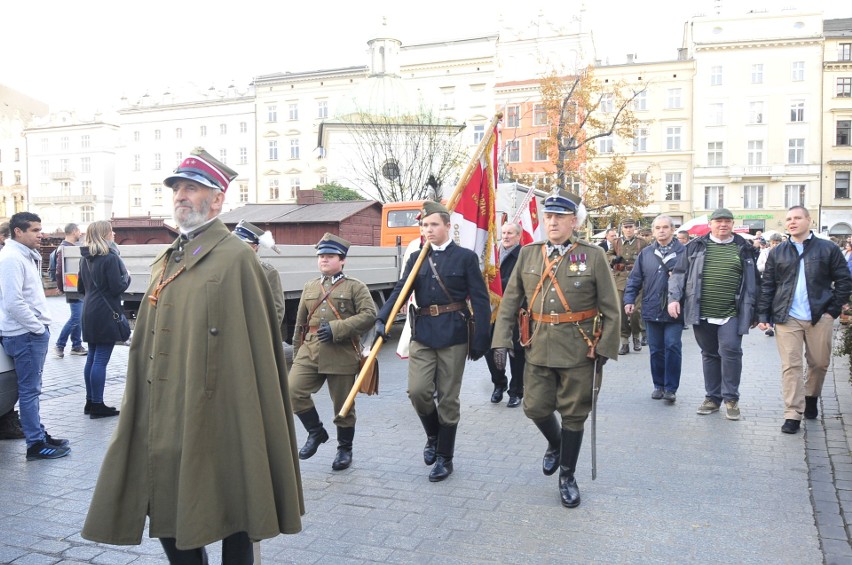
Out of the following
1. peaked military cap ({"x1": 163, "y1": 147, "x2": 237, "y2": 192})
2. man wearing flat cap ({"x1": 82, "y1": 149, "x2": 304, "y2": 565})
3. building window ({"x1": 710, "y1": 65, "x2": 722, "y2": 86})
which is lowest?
man wearing flat cap ({"x1": 82, "y1": 149, "x2": 304, "y2": 565})

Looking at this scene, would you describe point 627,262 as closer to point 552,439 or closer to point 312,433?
point 552,439

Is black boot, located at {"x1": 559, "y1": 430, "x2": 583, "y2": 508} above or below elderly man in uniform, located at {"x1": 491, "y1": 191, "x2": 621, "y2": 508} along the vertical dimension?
below

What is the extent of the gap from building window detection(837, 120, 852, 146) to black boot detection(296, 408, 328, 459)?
56.4m

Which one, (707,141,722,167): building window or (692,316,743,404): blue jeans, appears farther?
(707,141,722,167): building window

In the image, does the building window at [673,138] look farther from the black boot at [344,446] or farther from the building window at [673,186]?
the black boot at [344,446]

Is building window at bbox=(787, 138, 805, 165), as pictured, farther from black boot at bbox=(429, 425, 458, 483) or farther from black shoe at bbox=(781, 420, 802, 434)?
black boot at bbox=(429, 425, 458, 483)

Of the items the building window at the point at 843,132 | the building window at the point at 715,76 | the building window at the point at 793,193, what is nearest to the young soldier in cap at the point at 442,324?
the building window at the point at 793,193

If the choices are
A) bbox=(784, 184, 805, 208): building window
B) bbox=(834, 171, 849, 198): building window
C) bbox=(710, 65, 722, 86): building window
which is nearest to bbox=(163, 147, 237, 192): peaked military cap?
bbox=(784, 184, 805, 208): building window

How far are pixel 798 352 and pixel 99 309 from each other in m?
6.96

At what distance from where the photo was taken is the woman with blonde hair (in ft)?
24.5

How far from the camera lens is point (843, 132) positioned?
51938 millimetres

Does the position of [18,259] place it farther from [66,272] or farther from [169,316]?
[66,272]

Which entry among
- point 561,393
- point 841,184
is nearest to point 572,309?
point 561,393

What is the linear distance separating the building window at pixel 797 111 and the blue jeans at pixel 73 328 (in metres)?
53.4
